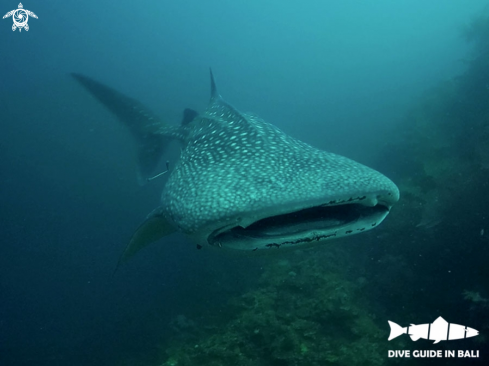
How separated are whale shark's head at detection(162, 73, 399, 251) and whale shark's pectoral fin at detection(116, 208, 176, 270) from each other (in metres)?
0.68

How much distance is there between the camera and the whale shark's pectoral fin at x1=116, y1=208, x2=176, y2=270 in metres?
3.81

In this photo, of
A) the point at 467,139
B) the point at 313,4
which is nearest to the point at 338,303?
the point at 467,139

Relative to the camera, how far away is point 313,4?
422 ft

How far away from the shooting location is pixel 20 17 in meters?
50.1

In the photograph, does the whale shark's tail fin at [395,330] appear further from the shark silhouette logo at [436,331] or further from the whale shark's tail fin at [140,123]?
the whale shark's tail fin at [140,123]

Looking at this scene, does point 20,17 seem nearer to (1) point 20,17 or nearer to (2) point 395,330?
(1) point 20,17

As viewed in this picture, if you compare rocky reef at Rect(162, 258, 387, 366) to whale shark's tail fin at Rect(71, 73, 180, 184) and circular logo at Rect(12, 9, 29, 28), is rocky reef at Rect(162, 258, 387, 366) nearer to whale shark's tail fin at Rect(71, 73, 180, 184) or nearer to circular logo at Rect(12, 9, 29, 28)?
whale shark's tail fin at Rect(71, 73, 180, 184)

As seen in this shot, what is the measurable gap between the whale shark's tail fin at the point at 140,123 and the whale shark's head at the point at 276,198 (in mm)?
4040

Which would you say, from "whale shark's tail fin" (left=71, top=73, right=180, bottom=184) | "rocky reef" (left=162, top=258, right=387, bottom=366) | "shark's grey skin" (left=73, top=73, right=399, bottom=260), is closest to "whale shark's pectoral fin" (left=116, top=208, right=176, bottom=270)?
"shark's grey skin" (left=73, top=73, right=399, bottom=260)

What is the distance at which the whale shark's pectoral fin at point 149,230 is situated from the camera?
12.5ft

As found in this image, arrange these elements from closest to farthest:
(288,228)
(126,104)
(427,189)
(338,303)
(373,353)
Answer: (288,228)
(373,353)
(338,303)
(126,104)
(427,189)

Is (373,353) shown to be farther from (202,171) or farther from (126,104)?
(126,104)

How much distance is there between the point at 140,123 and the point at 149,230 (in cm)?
409

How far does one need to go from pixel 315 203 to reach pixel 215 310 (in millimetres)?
4832
